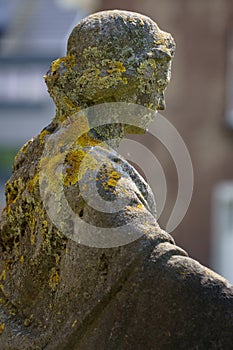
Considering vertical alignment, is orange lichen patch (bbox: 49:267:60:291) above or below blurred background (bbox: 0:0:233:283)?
above

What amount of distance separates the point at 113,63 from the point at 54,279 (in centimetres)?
67

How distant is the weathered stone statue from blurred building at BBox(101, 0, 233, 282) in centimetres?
1487

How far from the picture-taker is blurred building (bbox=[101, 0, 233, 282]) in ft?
60.3

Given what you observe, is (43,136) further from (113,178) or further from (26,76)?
(26,76)

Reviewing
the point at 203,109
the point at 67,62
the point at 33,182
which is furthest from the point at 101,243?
the point at 203,109

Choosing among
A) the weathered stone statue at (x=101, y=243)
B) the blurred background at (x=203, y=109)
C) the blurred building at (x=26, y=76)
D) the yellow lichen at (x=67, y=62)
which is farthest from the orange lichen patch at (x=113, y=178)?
the blurred building at (x=26, y=76)

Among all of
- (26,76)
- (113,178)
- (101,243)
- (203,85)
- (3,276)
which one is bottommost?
(26,76)

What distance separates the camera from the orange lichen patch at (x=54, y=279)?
3.21 metres

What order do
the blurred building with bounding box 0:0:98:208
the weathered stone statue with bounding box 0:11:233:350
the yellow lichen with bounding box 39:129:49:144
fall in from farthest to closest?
the blurred building with bounding box 0:0:98:208, the yellow lichen with bounding box 39:129:49:144, the weathered stone statue with bounding box 0:11:233:350

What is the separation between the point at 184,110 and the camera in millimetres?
18547

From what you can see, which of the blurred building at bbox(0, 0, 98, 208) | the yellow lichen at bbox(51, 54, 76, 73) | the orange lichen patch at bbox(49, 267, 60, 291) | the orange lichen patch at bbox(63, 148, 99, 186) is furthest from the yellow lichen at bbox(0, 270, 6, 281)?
the blurred building at bbox(0, 0, 98, 208)

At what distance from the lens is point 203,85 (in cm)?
1858

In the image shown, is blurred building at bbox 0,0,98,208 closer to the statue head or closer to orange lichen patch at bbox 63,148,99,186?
the statue head

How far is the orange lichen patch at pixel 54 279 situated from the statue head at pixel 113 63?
51 cm
